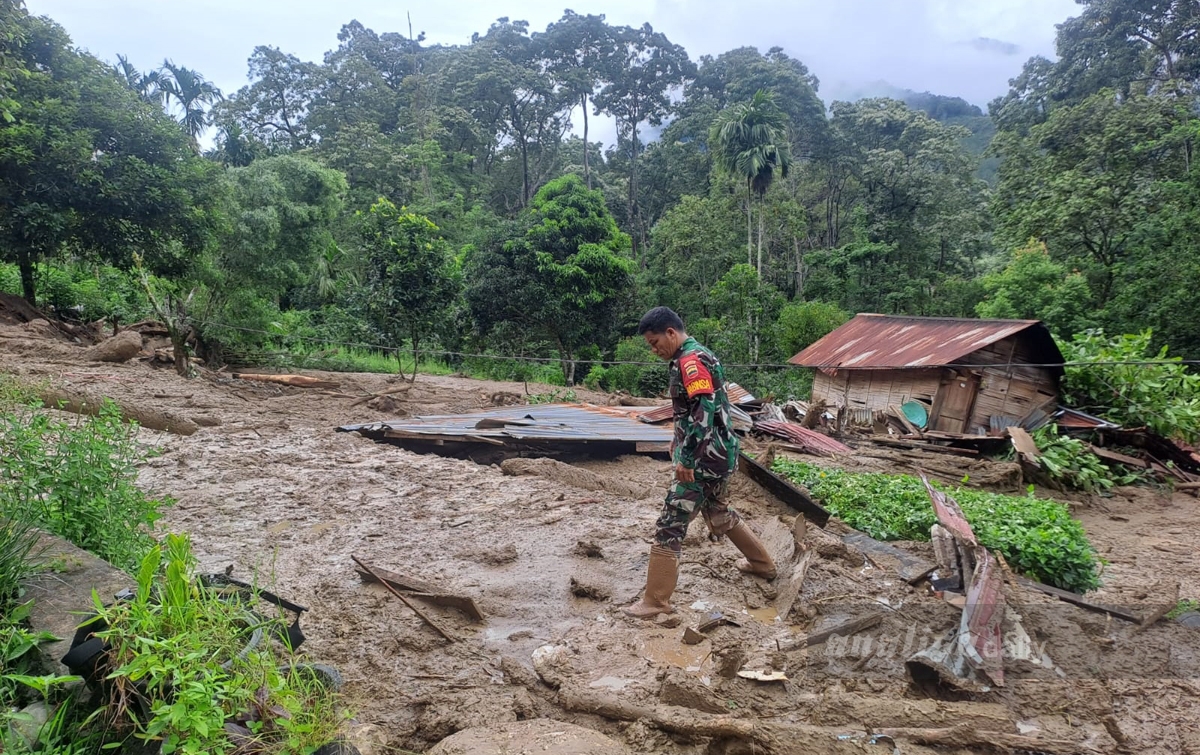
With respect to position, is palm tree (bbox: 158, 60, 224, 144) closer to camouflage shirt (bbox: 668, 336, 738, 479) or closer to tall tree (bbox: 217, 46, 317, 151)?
tall tree (bbox: 217, 46, 317, 151)

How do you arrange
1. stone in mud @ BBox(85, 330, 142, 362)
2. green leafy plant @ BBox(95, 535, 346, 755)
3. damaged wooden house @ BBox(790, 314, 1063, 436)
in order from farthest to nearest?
damaged wooden house @ BBox(790, 314, 1063, 436) → stone in mud @ BBox(85, 330, 142, 362) → green leafy plant @ BBox(95, 535, 346, 755)

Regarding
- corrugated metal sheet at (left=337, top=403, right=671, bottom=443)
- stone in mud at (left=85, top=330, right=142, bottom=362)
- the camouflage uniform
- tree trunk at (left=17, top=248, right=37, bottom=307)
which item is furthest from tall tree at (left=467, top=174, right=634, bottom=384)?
the camouflage uniform

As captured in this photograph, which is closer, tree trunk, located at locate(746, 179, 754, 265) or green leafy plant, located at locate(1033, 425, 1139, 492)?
green leafy plant, located at locate(1033, 425, 1139, 492)

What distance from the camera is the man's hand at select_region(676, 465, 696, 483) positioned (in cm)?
404

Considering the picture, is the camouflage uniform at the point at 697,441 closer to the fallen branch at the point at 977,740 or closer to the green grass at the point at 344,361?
the fallen branch at the point at 977,740

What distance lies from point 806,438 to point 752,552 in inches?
344

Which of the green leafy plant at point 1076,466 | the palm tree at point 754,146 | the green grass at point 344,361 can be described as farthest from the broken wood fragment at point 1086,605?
the palm tree at point 754,146

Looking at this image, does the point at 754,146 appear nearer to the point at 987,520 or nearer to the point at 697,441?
the point at 987,520

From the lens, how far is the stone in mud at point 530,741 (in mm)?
2570

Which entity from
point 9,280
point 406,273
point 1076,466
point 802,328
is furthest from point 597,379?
point 9,280

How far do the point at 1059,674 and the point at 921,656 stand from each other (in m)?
0.68

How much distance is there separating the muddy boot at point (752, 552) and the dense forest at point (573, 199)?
23.7 ft

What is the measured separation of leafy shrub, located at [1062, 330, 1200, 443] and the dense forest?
5.05 meters

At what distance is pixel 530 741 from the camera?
8.65 ft
